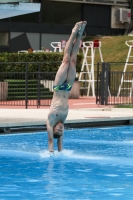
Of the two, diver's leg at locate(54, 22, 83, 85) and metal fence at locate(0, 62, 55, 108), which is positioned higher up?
diver's leg at locate(54, 22, 83, 85)

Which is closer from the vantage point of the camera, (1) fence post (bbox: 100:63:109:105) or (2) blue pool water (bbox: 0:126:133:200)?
(2) blue pool water (bbox: 0:126:133:200)

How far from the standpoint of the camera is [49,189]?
10352 millimetres

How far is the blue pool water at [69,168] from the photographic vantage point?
1012cm

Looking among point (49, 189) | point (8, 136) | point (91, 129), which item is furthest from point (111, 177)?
point (91, 129)

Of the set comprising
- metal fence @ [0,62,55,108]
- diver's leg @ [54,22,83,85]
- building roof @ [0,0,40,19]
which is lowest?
metal fence @ [0,62,55,108]

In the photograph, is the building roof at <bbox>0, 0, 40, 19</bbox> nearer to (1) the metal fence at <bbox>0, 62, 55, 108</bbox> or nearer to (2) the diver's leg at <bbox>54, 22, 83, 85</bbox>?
(2) the diver's leg at <bbox>54, 22, 83, 85</bbox>

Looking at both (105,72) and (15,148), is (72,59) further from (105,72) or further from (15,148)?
(105,72)

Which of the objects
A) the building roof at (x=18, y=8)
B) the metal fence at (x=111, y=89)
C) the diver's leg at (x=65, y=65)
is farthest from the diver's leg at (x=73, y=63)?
the metal fence at (x=111, y=89)

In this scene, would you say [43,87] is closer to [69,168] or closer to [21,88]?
[21,88]

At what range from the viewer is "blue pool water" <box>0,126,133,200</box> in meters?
10.1

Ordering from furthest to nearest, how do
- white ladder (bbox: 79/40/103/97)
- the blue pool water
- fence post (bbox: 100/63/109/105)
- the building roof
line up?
1. white ladder (bbox: 79/40/103/97)
2. fence post (bbox: 100/63/109/105)
3. the building roof
4. the blue pool water

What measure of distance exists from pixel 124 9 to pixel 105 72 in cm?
1981

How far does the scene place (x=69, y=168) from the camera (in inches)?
497

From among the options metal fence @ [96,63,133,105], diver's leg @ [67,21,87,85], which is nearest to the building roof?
diver's leg @ [67,21,87,85]
